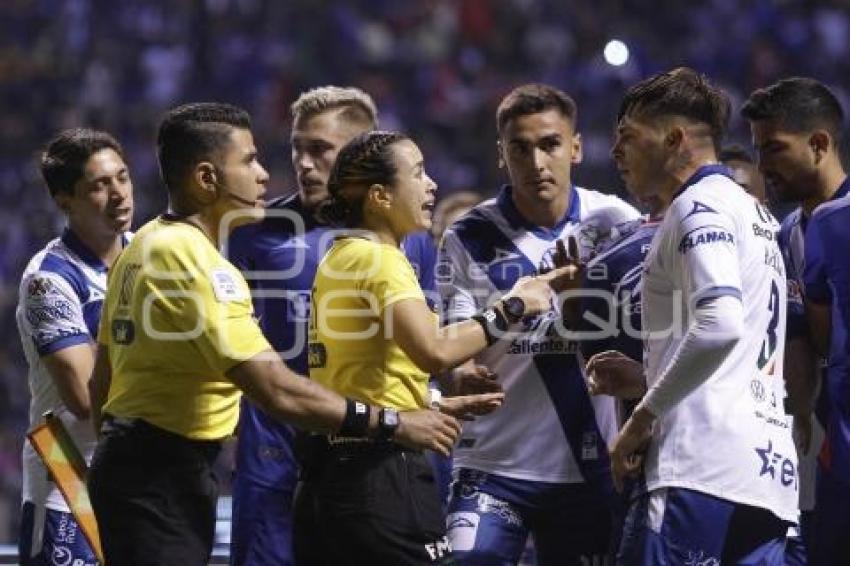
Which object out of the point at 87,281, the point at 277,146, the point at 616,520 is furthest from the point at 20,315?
the point at 277,146

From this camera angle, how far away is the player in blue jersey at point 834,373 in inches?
213

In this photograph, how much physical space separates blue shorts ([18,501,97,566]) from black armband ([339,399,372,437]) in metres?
1.69

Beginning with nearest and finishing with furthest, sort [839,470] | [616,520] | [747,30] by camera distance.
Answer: [839,470], [616,520], [747,30]

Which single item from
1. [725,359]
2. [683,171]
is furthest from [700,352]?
[683,171]

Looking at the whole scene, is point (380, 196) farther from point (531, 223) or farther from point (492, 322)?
point (531, 223)

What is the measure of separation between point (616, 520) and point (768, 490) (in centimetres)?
130

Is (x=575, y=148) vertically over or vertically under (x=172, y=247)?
over

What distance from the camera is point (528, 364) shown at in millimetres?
6133

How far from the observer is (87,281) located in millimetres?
6355

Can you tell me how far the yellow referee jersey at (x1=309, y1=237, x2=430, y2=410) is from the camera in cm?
503

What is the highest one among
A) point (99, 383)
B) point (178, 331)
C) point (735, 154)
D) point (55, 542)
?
point (735, 154)

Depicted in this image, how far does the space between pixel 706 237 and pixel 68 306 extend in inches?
102

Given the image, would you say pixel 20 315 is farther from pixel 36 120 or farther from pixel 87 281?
pixel 36 120

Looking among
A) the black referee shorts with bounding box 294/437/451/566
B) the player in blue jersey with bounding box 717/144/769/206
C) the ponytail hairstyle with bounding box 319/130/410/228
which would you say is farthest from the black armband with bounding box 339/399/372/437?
the player in blue jersey with bounding box 717/144/769/206
